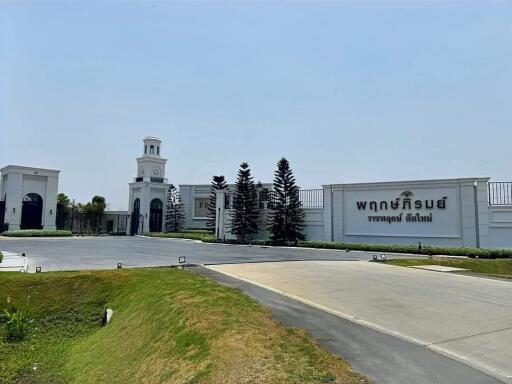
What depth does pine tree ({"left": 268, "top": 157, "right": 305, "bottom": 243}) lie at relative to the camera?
2705 centimetres

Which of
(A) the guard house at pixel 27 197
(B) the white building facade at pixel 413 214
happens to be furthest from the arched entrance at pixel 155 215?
(B) the white building facade at pixel 413 214

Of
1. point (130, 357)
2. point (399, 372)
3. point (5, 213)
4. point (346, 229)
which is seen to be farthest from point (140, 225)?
point (399, 372)

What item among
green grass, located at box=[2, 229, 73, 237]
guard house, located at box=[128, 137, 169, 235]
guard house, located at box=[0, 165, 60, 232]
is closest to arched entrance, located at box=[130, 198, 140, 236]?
guard house, located at box=[128, 137, 169, 235]

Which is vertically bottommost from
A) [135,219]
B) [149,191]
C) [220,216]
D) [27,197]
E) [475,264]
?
[475,264]

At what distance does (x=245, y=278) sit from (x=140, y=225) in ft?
107

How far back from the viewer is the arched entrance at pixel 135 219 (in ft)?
137

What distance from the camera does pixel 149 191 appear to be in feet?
135

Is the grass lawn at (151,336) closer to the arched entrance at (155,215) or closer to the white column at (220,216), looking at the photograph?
the white column at (220,216)

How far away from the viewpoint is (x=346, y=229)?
25.1 m

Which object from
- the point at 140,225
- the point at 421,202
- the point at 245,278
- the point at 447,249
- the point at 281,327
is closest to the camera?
the point at 281,327

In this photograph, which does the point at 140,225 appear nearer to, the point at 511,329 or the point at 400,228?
the point at 400,228

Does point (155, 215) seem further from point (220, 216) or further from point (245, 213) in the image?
point (245, 213)

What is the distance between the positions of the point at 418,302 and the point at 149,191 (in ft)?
120

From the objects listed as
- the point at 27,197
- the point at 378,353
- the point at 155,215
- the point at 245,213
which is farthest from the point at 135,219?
the point at 378,353
